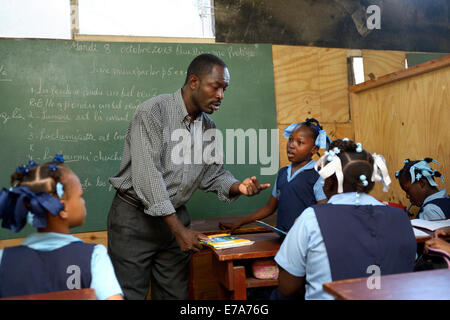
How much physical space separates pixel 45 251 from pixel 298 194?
158cm

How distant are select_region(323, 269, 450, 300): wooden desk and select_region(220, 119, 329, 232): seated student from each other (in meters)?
1.18

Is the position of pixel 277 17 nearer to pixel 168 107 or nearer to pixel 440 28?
pixel 440 28

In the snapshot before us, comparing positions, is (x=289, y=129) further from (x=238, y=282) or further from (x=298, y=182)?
(x=238, y=282)

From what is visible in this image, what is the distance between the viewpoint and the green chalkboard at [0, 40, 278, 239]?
10.7ft

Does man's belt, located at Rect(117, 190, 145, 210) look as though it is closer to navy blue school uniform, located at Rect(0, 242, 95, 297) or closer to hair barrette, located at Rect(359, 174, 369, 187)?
navy blue school uniform, located at Rect(0, 242, 95, 297)

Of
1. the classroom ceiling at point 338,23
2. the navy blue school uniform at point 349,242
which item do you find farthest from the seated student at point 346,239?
the classroom ceiling at point 338,23

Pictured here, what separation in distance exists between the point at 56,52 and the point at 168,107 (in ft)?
5.35

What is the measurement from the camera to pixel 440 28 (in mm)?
4289

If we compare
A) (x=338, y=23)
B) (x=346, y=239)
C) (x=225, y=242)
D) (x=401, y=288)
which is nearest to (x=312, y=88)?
(x=338, y=23)

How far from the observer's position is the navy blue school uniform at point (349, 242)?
1508 millimetres

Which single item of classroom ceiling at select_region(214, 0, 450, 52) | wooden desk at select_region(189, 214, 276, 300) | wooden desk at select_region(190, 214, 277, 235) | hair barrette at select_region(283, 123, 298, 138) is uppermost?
classroom ceiling at select_region(214, 0, 450, 52)

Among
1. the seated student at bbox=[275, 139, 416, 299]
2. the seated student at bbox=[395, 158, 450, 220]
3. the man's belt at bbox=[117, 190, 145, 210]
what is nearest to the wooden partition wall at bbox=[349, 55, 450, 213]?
the seated student at bbox=[395, 158, 450, 220]

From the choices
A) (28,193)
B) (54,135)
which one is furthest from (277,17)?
(28,193)

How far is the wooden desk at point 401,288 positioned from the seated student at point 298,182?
3.87 ft
